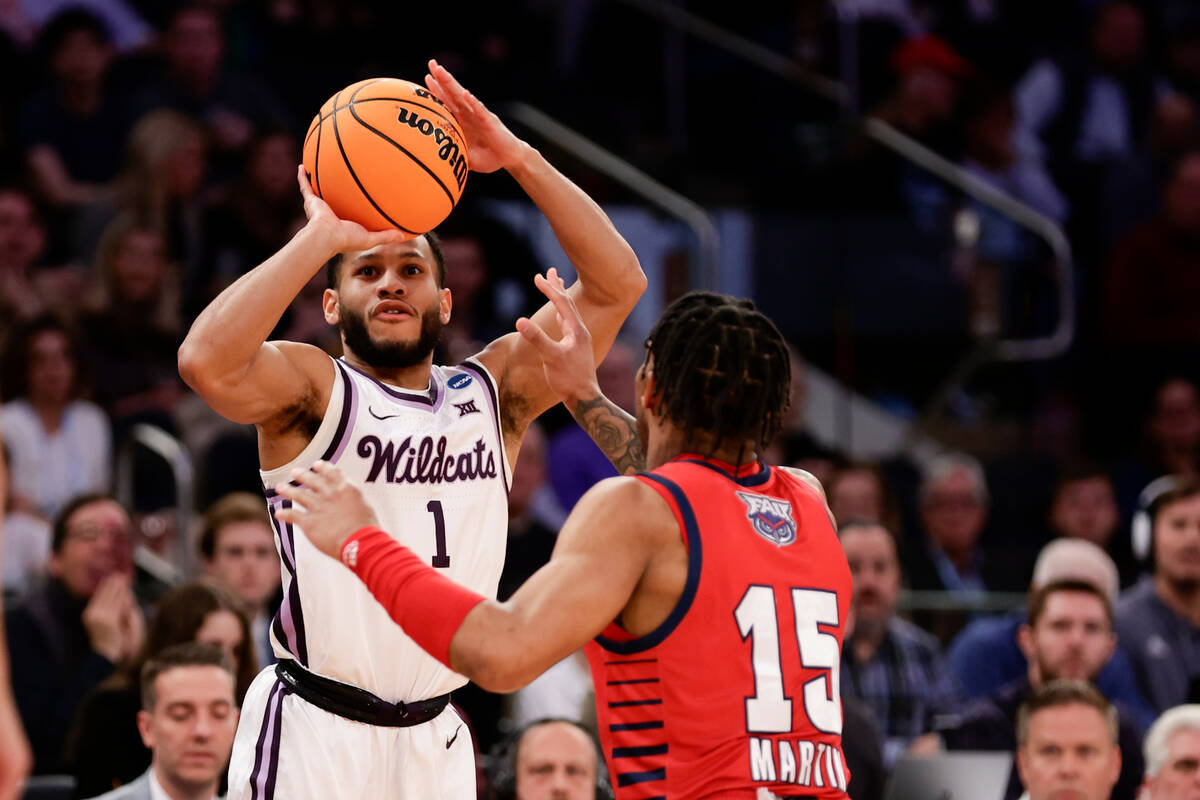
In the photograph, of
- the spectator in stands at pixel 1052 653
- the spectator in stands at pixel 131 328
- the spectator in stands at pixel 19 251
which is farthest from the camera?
the spectator in stands at pixel 19 251

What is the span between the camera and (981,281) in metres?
11.5

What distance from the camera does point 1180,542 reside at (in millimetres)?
8188

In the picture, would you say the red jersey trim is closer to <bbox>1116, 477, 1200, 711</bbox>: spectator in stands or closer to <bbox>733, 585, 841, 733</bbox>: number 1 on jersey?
<bbox>733, 585, 841, 733</bbox>: number 1 on jersey

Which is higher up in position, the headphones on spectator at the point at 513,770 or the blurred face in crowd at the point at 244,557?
the blurred face in crowd at the point at 244,557

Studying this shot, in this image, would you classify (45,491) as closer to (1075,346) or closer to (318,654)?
(318,654)

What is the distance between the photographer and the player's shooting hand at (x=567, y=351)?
4477 mm

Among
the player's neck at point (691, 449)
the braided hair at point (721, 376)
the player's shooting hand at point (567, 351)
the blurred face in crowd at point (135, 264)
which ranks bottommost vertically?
the player's neck at point (691, 449)

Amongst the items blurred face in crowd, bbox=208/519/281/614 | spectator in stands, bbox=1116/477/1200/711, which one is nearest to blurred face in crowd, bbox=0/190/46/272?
blurred face in crowd, bbox=208/519/281/614

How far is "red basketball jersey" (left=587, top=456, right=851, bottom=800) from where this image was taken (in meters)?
3.66

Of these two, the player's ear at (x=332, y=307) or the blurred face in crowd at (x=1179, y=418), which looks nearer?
the player's ear at (x=332, y=307)

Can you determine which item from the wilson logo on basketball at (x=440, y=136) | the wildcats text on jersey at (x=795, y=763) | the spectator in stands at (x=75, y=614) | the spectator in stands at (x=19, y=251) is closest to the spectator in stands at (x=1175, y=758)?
the wildcats text on jersey at (x=795, y=763)

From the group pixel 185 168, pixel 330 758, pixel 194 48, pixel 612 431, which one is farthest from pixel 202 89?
pixel 330 758

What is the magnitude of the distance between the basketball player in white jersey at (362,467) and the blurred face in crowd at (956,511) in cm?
553

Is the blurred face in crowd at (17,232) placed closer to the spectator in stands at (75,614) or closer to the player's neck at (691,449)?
the spectator in stands at (75,614)
